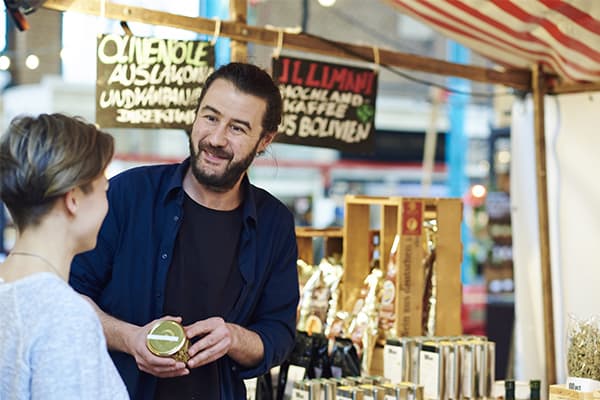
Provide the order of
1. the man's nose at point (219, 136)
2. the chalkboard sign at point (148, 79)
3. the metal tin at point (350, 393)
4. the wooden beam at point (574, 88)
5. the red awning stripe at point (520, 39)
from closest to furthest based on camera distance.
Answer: the man's nose at point (219, 136) → the metal tin at point (350, 393) → the chalkboard sign at point (148, 79) → the red awning stripe at point (520, 39) → the wooden beam at point (574, 88)

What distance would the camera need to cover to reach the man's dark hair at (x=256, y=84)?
2.55 meters

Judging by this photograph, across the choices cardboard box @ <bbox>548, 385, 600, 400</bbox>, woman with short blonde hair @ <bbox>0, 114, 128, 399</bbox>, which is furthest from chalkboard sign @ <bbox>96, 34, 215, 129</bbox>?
woman with short blonde hair @ <bbox>0, 114, 128, 399</bbox>

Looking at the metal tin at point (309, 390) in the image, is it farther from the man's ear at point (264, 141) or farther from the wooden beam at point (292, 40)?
the wooden beam at point (292, 40)

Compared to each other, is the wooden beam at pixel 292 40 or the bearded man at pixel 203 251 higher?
the wooden beam at pixel 292 40

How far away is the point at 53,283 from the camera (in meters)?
1.58

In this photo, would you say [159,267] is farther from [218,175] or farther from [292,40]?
[292,40]

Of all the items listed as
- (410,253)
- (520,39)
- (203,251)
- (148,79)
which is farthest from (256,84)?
(520,39)

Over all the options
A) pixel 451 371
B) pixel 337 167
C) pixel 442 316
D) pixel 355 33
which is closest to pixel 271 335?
pixel 451 371

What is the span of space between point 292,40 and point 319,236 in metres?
0.78

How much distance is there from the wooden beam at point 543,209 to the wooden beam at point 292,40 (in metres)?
0.08

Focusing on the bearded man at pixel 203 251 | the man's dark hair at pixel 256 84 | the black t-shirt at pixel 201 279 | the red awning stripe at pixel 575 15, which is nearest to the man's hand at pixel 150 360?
the bearded man at pixel 203 251

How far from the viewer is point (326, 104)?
13.2 feet

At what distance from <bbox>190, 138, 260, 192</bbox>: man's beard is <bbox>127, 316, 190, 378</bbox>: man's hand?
42 centimetres

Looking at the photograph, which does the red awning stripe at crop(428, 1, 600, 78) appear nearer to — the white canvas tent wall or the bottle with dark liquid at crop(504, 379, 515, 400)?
the white canvas tent wall
